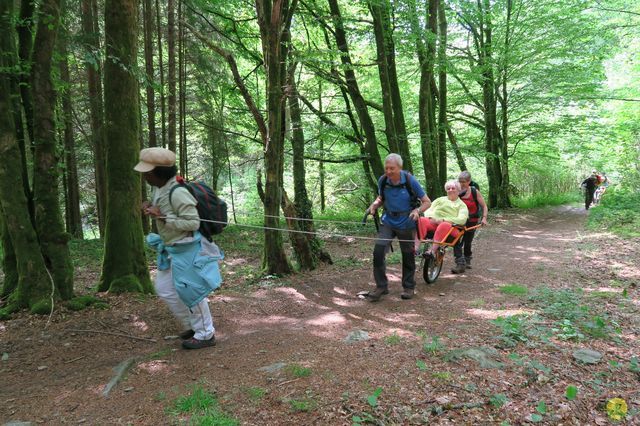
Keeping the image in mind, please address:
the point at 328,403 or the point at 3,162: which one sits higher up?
the point at 3,162

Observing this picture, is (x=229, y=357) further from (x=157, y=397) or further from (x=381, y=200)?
(x=381, y=200)

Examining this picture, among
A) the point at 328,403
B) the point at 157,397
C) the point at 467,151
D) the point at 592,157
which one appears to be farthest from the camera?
the point at 592,157

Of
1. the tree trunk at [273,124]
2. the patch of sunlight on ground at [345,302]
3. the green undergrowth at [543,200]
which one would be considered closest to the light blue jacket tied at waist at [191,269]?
the patch of sunlight on ground at [345,302]

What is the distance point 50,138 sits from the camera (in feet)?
15.7

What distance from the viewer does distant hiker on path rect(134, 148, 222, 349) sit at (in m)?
3.71

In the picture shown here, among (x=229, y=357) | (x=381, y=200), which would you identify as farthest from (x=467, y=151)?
(x=229, y=357)

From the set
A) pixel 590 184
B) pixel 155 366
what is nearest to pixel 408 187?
pixel 155 366

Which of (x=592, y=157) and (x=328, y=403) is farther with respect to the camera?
(x=592, y=157)

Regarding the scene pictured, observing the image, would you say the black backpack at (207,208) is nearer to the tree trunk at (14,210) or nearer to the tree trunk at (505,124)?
the tree trunk at (14,210)

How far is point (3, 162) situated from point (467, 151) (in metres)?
16.4

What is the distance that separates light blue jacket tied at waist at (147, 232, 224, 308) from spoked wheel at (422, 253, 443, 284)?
3787mm

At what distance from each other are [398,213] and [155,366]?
11.9 feet

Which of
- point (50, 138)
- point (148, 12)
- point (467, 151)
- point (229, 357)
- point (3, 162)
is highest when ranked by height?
point (148, 12)

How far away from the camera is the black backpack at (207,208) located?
3.91 meters
